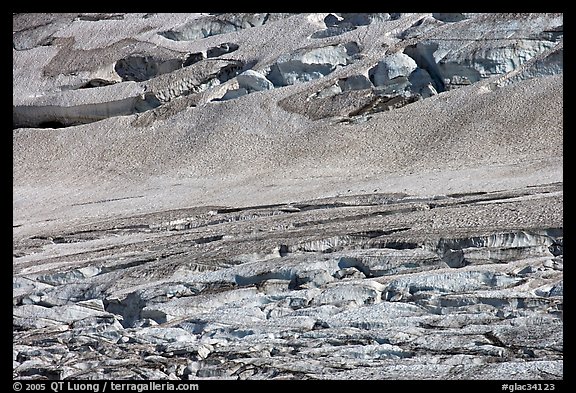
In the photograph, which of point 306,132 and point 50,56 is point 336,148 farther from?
point 50,56

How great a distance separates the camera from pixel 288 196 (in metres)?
20.2

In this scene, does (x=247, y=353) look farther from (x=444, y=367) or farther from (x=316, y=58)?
(x=316, y=58)

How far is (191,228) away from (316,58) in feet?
40.9

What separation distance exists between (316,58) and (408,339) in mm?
19162

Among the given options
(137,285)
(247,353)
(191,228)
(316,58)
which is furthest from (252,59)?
(247,353)

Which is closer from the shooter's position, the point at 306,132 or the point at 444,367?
the point at 444,367

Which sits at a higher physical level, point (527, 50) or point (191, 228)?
point (527, 50)

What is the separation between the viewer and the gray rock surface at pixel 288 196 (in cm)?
1066

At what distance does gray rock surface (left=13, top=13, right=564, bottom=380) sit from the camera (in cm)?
1066

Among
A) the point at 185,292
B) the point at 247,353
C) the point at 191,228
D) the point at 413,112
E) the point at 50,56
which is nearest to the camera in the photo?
the point at 247,353

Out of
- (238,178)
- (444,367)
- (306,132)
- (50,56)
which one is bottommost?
(444,367)

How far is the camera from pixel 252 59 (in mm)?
30156

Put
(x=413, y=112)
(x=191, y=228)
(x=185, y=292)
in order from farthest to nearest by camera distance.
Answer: (x=413, y=112) → (x=191, y=228) → (x=185, y=292)

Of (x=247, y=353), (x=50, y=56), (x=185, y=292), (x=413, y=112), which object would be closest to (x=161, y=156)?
(x=413, y=112)
